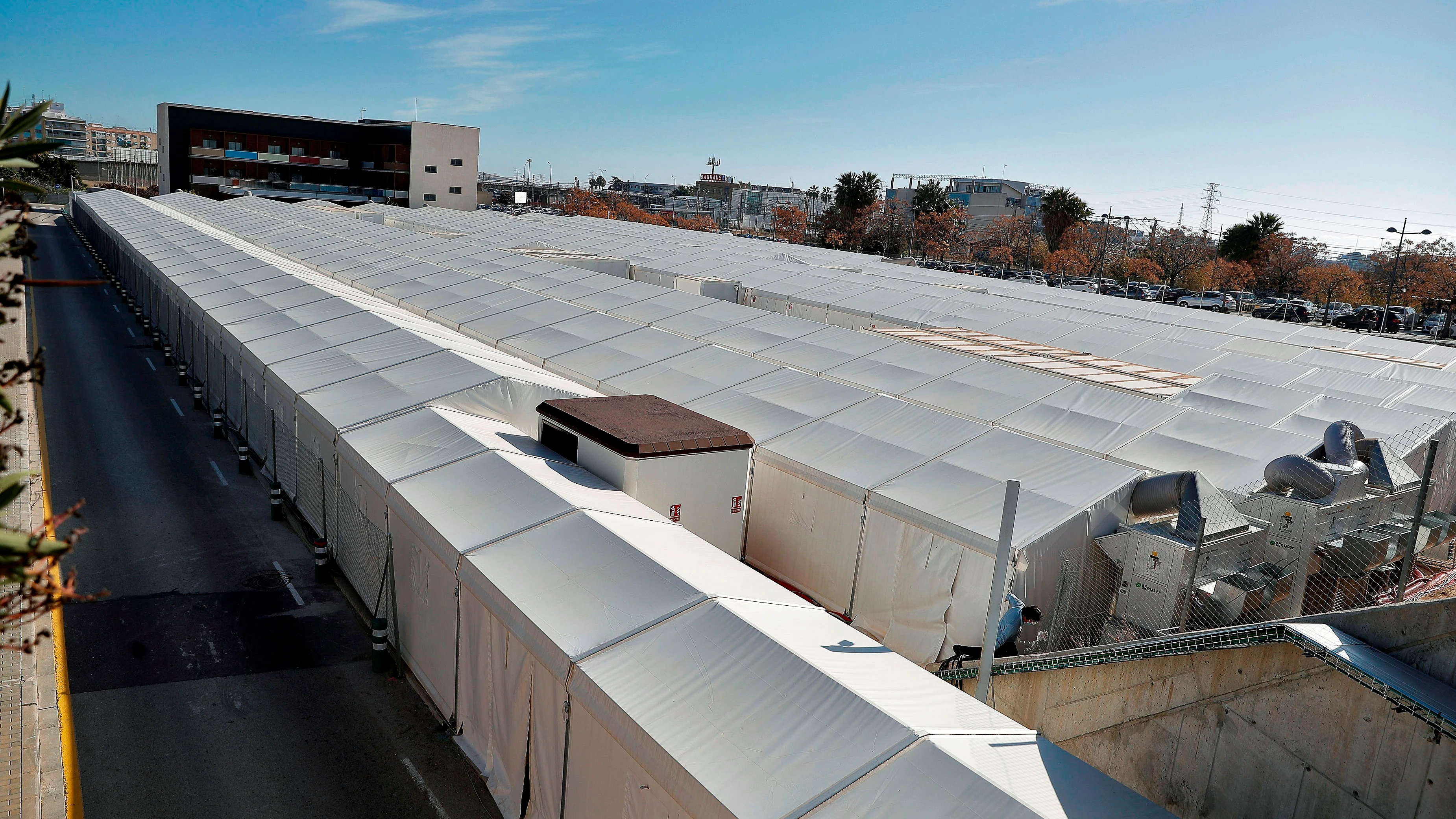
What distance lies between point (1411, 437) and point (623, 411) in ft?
44.6

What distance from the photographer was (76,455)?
758 inches

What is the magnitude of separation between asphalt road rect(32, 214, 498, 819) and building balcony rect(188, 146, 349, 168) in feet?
256

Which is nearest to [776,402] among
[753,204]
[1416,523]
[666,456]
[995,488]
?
[666,456]

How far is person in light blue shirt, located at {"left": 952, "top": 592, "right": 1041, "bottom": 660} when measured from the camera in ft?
35.3

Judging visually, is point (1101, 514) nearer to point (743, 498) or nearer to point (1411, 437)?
point (743, 498)

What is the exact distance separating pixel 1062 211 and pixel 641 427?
79.3 meters

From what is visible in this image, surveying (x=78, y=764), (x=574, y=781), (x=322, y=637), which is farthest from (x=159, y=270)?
(x=574, y=781)

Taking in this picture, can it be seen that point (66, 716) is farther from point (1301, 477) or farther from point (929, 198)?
point (929, 198)

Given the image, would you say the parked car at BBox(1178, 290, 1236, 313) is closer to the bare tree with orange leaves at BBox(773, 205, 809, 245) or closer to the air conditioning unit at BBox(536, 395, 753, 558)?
the bare tree with orange leaves at BBox(773, 205, 809, 245)

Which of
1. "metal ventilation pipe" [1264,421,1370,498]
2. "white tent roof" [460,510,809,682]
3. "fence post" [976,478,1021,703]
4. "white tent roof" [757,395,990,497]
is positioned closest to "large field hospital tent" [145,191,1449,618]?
"white tent roof" [757,395,990,497]

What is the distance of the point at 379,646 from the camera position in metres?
11.6

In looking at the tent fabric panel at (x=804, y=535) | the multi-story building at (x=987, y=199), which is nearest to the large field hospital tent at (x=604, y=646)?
the tent fabric panel at (x=804, y=535)

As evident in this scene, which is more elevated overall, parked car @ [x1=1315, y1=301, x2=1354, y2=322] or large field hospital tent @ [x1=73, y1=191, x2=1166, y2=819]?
parked car @ [x1=1315, y1=301, x2=1354, y2=322]

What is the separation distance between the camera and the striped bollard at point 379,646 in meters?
11.5
